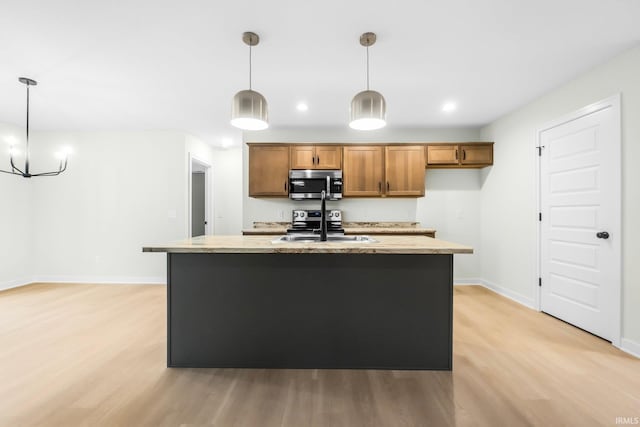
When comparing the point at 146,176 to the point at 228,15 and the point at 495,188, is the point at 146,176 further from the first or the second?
the point at 495,188

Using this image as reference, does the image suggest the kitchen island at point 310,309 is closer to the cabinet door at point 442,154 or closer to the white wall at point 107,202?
the cabinet door at point 442,154

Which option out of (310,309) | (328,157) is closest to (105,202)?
(328,157)

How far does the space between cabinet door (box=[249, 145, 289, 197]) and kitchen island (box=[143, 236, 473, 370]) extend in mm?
2384

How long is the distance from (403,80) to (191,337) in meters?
3.00

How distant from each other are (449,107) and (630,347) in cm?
291

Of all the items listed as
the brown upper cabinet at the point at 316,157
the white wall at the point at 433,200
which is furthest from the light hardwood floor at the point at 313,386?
the brown upper cabinet at the point at 316,157

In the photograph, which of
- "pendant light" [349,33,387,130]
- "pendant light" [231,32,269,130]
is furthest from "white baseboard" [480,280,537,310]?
"pendant light" [231,32,269,130]

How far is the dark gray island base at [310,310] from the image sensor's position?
2121 mm

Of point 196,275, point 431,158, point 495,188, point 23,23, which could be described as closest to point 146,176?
point 23,23

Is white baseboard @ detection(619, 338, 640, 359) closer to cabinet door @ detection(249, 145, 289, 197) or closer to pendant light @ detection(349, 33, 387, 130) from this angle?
pendant light @ detection(349, 33, 387, 130)

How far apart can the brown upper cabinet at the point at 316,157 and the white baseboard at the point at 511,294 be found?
9.22 ft

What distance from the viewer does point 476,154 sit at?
4398 millimetres

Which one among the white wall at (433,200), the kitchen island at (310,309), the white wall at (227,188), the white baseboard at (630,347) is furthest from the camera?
the white wall at (227,188)

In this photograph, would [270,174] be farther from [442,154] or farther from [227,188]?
[442,154]
